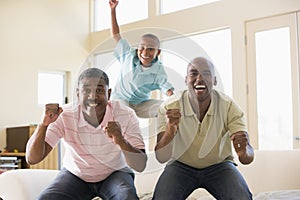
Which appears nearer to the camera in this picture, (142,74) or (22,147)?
(142,74)

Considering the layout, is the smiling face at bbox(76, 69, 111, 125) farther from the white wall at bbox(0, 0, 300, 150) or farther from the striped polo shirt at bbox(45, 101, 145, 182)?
the white wall at bbox(0, 0, 300, 150)

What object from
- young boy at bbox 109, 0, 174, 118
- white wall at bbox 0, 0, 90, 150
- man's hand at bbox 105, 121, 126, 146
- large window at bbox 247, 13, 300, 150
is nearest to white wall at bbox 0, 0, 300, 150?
white wall at bbox 0, 0, 90, 150

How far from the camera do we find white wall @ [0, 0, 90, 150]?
548cm

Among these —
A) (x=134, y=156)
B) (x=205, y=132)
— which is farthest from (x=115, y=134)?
(x=205, y=132)

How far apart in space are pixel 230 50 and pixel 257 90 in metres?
0.56

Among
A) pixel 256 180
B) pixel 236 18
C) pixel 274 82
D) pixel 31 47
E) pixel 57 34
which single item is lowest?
pixel 256 180

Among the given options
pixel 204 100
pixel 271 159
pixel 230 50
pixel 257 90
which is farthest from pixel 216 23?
pixel 204 100

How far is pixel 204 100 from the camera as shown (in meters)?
1.85

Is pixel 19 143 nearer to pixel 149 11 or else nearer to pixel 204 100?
pixel 149 11

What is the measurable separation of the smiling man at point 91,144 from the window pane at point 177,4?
3.66 metres

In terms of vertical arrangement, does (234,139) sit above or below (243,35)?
below

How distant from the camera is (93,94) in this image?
A: 5.86 ft

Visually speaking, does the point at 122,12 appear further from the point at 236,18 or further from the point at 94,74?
the point at 94,74

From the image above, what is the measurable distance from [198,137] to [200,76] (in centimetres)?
25
